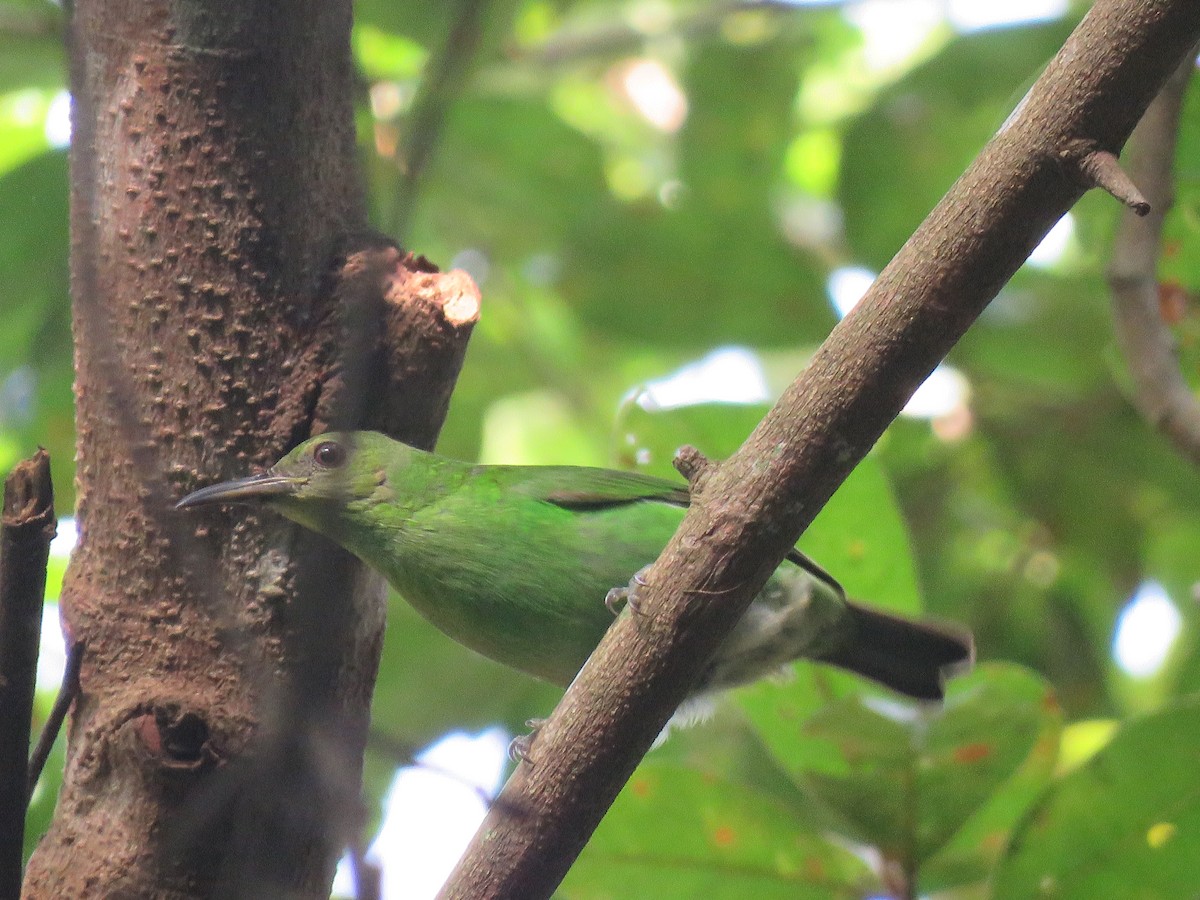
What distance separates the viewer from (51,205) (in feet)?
11.1

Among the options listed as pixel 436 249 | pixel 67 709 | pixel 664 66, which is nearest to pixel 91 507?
pixel 67 709

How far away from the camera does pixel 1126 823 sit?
282 centimetres

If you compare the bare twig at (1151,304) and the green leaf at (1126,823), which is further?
the bare twig at (1151,304)

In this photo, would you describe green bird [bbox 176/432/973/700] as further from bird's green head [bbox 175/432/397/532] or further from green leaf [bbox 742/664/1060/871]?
green leaf [bbox 742/664/1060/871]

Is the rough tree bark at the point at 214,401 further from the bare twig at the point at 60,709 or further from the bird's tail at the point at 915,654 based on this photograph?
the bird's tail at the point at 915,654

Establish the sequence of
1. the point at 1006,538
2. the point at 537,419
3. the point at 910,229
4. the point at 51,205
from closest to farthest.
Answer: the point at 51,205, the point at 910,229, the point at 1006,538, the point at 537,419

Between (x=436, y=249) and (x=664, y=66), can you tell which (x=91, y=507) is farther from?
(x=664, y=66)

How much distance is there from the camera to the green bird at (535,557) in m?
3.05

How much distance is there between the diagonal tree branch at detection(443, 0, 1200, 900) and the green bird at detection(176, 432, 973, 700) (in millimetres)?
1028

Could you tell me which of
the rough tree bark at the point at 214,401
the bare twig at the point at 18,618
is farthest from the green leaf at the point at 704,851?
the bare twig at the point at 18,618

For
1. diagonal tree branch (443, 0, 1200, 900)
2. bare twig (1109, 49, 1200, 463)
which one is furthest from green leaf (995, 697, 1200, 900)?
diagonal tree branch (443, 0, 1200, 900)

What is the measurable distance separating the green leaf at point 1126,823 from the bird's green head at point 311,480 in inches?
66.4

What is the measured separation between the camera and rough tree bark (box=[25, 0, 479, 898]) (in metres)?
2.12

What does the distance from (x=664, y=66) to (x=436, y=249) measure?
1754mm
